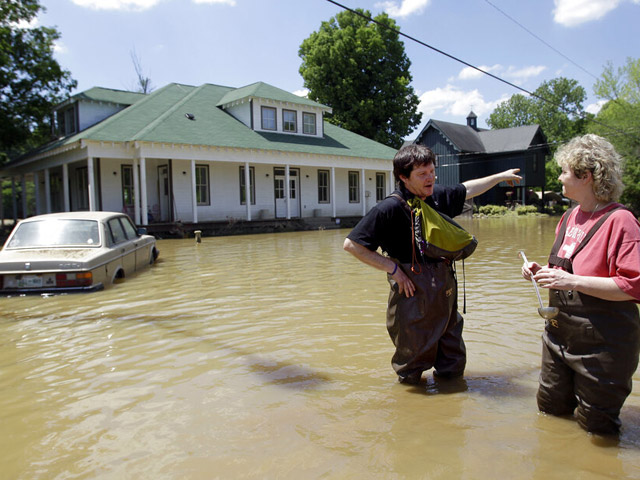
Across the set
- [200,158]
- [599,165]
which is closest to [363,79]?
[200,158]

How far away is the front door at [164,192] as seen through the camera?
23.1 metres

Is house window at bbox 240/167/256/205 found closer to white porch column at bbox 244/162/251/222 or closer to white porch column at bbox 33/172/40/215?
white porch column at bbox 244/162/251/222

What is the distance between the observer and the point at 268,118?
27078 millimetres

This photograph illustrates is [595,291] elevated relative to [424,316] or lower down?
elevated

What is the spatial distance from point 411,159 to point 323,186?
2598 centimetres

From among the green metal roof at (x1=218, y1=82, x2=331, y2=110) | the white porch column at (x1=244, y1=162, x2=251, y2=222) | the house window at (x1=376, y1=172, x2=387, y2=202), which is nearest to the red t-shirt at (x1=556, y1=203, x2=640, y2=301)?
the white porch column at (x1=244, y1=162, x2=251, y2=222)

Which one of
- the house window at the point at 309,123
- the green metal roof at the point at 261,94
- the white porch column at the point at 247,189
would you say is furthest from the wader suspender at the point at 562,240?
the house window at the point at 309,123

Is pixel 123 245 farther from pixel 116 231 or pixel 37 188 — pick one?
pixel 37 188

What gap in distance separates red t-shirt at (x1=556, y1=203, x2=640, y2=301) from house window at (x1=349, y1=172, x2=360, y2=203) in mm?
27934

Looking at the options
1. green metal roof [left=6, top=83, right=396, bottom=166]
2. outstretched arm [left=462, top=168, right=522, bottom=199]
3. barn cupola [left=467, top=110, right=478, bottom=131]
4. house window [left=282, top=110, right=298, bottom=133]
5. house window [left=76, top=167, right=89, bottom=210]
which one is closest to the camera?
outstretched arm [left=462, top=168, right=522, bottom=199]

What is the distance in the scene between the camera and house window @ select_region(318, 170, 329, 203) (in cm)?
2912

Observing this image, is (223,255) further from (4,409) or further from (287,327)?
(4,409)

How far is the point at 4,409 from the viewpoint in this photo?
3.76m

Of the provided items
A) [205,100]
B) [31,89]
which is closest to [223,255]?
[205,100]
